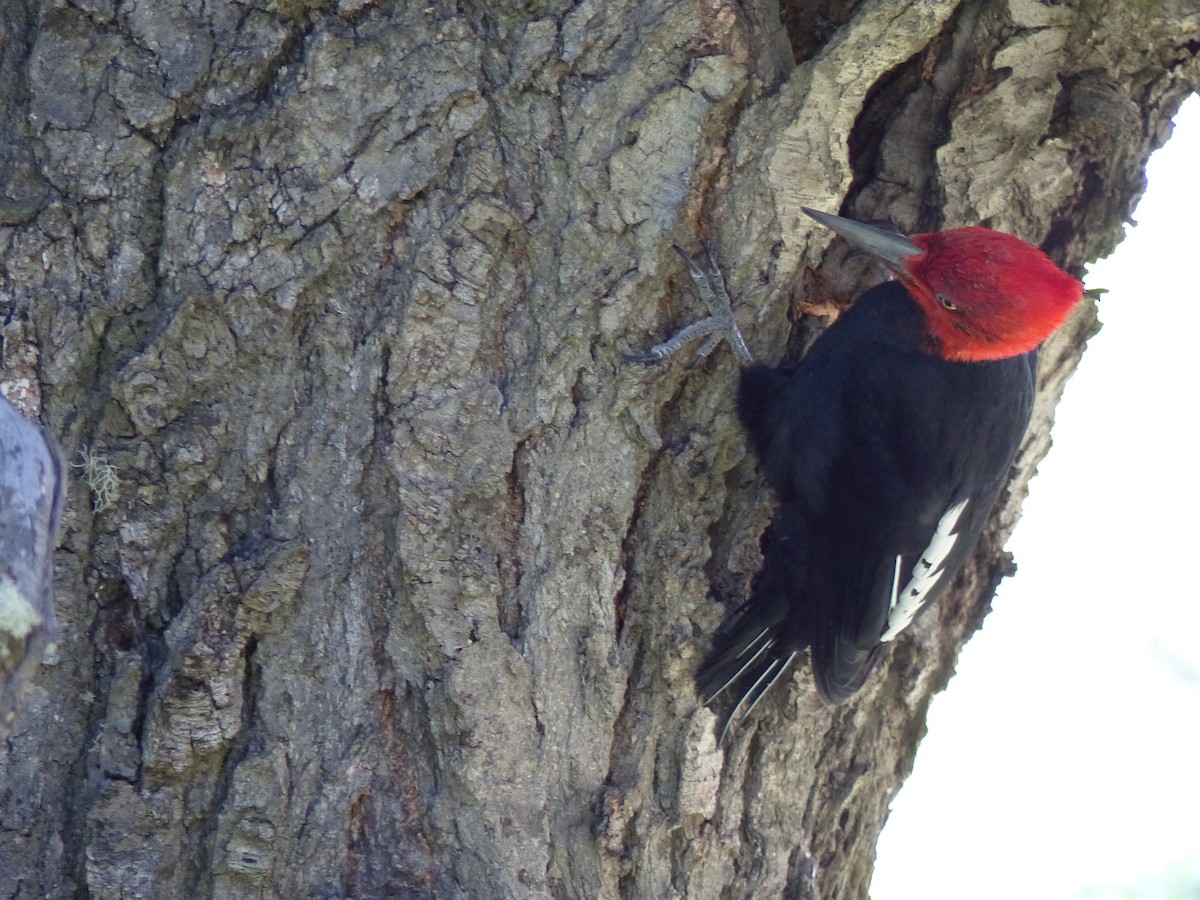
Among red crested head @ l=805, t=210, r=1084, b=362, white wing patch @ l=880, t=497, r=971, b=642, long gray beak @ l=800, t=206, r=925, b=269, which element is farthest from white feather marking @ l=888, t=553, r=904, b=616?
long gray beak @ l=800, t=206, r=925, b=269

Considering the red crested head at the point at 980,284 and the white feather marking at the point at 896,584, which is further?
the white feather marking at the point at 896,584

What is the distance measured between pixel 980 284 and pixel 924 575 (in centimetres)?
62

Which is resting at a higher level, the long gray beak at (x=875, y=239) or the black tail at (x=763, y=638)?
the long gray beak at (x=875, y=239)

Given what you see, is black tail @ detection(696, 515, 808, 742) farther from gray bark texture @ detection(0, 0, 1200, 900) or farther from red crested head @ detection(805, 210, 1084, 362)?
red crested head @ detection(805, 210, 1084, 362)

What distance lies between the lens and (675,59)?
6.63 ft

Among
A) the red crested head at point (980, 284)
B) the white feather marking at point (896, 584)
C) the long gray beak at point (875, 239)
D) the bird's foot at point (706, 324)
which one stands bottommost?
the white feather marking at point (896, 584)

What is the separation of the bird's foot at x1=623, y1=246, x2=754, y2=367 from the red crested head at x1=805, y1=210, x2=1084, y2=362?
0.25 meters

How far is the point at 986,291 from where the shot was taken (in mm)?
2492

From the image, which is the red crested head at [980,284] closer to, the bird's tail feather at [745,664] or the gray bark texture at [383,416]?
the gray bark texture at [383,416]

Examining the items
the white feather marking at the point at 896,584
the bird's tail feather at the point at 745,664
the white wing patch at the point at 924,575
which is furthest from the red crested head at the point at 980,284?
the bird's tail feather at the point at 745,664

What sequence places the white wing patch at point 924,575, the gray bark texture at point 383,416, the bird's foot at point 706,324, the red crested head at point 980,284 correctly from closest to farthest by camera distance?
the gray bark texture at point 383,416, the bird's foot at point 706,324, the red crested head at point 980,284, the white wing patch at point 924,575

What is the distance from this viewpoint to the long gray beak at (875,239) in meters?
2.16

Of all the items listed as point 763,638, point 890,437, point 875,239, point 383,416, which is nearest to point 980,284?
point 875,239

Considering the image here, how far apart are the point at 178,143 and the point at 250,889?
3.68 ft
